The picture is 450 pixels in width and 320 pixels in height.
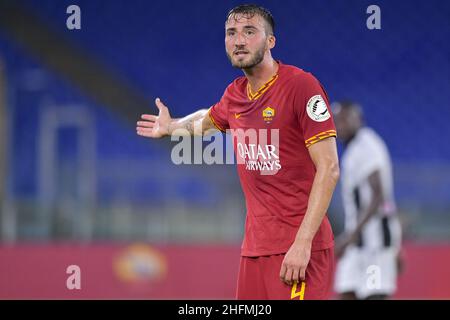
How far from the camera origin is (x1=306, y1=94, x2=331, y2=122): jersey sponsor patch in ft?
11.8

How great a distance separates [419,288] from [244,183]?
16.8ft

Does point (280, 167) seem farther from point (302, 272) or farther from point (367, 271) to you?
point (367, 271)

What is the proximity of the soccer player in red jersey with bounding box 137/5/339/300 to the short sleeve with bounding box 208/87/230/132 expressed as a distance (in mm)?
179

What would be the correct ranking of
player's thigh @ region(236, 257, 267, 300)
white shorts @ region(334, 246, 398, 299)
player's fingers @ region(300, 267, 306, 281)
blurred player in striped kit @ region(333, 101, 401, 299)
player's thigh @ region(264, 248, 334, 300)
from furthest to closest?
blurred player in striped kit @ region(333, 101, 401, 299)
white shorts @ region(334, 246, 398, 299)
player's thigh @ region(236, 257, 267, 300)
player's thigh @ region(264, 248, 334, 300)
player's fingers @ region(300, 267, 306, 281)

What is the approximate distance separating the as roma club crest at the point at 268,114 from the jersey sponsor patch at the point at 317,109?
0.17m

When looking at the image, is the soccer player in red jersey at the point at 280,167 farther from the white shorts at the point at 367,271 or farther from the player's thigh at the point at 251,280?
the white shorts at the point at 367,271

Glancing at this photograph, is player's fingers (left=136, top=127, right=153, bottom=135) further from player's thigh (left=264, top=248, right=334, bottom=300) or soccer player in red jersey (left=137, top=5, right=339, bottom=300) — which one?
player's thigh (left=264, top=248, right=334, bottom=300)

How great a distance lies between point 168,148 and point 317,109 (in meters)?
6.44

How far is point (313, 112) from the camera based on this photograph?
360 centimetres

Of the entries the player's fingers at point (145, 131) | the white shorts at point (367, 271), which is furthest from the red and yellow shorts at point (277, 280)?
the white shorts at point (367, 271)

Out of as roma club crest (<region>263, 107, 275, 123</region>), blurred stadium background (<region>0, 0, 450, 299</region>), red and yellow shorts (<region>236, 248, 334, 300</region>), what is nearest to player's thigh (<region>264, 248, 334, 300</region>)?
red and yellow shorts (<region>236, 248, 334, 300</region>)

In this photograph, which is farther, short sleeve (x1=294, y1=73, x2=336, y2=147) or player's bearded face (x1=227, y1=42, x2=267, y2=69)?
player's bearded face (x1=227, y1=42, x2=267, y2=69)
